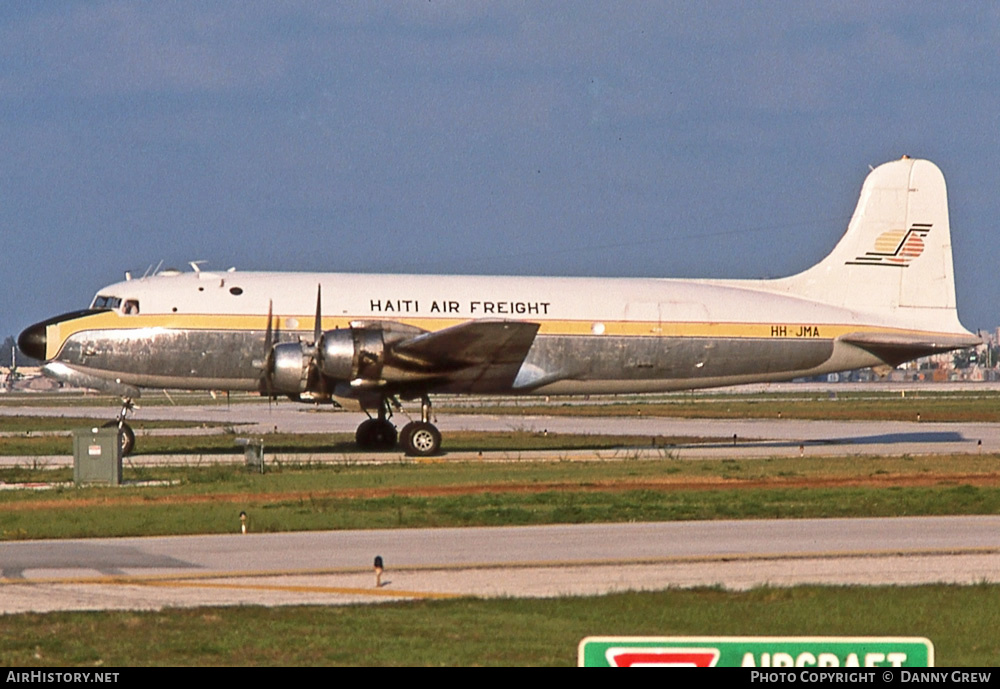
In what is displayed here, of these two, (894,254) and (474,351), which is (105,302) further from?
(894,254)

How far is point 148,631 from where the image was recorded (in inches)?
508

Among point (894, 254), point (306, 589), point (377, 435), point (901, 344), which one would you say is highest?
point (894, 254)

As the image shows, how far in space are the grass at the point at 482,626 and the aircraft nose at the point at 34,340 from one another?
23057mm

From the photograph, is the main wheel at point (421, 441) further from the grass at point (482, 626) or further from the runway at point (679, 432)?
the grass at point (482, 626)

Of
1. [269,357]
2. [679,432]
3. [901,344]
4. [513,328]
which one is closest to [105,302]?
[269,357]

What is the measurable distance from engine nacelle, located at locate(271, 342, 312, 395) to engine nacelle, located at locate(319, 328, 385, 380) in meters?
0.52

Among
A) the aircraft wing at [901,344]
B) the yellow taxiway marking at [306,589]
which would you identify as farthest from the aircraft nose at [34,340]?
the aircraft wing at [901,344]

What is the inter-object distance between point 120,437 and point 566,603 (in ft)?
57.0

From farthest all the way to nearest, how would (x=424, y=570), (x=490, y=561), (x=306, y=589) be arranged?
(x=490, y=561), (x=424, y=570), (x=306, y=589)

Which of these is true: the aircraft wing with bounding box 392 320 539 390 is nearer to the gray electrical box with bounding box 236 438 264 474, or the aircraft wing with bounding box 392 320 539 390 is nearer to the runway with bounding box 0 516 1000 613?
the gray electrical box with bounding box 236 438 264 474

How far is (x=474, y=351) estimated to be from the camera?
1377 inches

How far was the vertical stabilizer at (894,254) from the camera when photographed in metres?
41.5

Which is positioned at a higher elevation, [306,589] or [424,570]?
[424,570]

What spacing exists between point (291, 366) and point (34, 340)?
739cm
